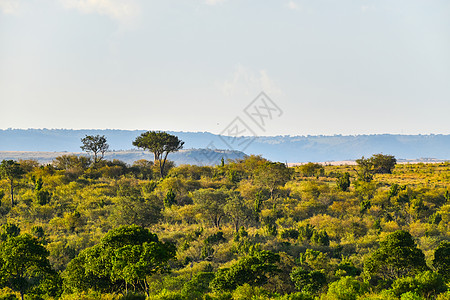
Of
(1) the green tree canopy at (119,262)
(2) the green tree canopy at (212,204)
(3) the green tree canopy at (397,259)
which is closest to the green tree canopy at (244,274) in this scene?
(1) the green tree canopy at (119,262)

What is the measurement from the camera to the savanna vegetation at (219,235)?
2231cm

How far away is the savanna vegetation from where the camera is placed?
2231cm

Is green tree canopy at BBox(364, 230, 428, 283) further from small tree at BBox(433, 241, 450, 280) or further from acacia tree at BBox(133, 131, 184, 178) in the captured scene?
acacia tree at BBox(133, 131, 184, 178)

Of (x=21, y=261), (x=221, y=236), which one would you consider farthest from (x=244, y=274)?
(x=221, y=236)

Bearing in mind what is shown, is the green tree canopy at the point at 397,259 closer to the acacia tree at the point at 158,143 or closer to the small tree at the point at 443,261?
the small tree at the point at 443,261

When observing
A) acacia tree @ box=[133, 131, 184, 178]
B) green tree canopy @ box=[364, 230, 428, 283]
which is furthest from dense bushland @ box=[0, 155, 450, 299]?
acacia tree @ box=[133, 131, 184, 178]

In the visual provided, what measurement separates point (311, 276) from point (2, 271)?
2081 centimetres

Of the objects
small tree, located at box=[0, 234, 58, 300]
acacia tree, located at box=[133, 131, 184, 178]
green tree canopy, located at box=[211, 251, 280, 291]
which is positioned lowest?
green tree canopy, located at box=[211, 251, 280, 291]

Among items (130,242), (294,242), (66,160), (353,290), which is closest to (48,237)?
(130,242)

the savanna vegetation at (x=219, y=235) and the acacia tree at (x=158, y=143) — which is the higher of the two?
the acacia tree at (x=158, y=143)

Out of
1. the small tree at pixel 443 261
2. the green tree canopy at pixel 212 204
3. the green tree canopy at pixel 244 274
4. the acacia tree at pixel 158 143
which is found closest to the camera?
the green tree canopy at pixel 244 274

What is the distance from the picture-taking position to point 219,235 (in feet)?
131

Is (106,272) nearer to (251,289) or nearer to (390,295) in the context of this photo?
(251,289)

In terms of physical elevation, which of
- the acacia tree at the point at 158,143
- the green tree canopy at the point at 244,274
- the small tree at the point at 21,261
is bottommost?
the green tree canopy at the point at 244,274
